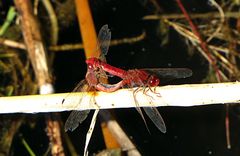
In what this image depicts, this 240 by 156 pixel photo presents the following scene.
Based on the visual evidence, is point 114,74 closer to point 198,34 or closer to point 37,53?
point 37,53

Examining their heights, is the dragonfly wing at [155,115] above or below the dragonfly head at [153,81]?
below

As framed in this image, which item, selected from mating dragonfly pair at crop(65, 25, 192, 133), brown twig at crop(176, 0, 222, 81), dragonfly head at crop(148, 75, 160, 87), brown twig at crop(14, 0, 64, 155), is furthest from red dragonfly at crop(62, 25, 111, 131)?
brown twig at crop(176, 0, 222, 81)

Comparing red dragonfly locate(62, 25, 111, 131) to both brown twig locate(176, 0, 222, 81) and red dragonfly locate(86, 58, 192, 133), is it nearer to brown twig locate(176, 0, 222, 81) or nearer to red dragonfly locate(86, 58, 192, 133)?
red dragonfly locate(86, 58, 192, 133)

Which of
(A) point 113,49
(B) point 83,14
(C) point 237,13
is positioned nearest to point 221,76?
(C) point 237,13

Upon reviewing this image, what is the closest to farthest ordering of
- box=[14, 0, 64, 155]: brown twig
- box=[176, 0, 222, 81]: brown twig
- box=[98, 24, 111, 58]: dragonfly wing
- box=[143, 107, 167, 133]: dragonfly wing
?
box=[143, 107, 167, 133]: dragonfly wing, box=[98, 24, 111, 58]: dragonfly wing, box=[14, 0, 64, 155]: brown twig, box=[176, 0, 222, 81]: brown twig

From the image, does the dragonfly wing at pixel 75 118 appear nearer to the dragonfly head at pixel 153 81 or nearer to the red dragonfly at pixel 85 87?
the red dragonfly at pixel 85 87

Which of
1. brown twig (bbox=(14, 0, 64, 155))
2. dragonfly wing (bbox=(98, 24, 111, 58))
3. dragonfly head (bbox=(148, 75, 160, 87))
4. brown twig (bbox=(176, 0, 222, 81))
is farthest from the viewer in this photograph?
brown twig (bbox=(176, 0, 222, 81))

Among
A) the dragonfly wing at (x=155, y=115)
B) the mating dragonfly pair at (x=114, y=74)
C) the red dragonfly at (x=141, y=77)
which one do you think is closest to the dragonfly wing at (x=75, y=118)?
the mating dragonfly pair at (x=114, y=74)

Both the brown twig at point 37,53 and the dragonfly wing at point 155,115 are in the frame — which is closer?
the dragonfly wing at point 155,115
